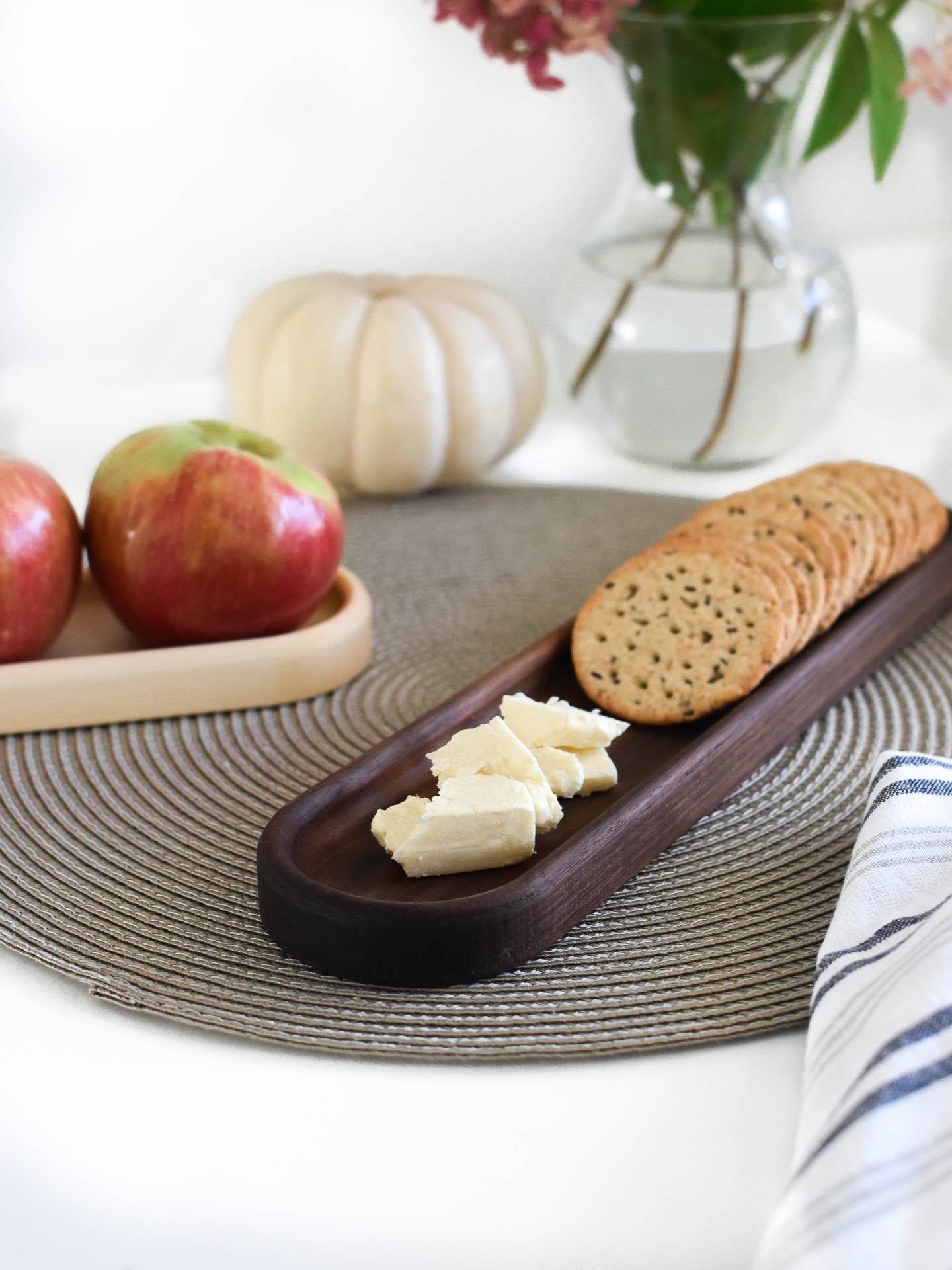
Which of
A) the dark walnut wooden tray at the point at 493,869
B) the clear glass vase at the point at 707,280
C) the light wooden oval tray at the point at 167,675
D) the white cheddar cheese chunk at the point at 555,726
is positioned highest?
the clear glass vase at the point at 707,280

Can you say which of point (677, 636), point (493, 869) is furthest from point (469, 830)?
point (677, 636)

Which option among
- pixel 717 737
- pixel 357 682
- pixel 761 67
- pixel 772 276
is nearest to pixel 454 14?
pixel 761 67

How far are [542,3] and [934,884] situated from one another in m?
0.77

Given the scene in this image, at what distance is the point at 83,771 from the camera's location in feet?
3.00

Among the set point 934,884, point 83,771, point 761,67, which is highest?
point 761,67

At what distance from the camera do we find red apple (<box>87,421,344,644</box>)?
966mm

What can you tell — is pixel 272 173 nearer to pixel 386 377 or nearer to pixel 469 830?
pixel 386 377

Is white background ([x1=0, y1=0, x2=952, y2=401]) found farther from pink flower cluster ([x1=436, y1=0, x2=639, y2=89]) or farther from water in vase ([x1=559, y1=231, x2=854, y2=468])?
pink flower cluster ([x1=436, y1=0, x2=639, y2=89])

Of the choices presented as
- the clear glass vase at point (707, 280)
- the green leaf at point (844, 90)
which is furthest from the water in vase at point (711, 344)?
the green leaf at point (844, 90)

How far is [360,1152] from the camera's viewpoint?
0.62 m

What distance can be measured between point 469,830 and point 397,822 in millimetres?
44

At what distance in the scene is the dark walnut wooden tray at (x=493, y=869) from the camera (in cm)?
69

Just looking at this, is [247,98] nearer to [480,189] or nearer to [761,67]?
[480,189]

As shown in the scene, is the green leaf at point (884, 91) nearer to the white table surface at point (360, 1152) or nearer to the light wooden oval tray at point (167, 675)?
the light wooden oval tray at point (167, 675)
